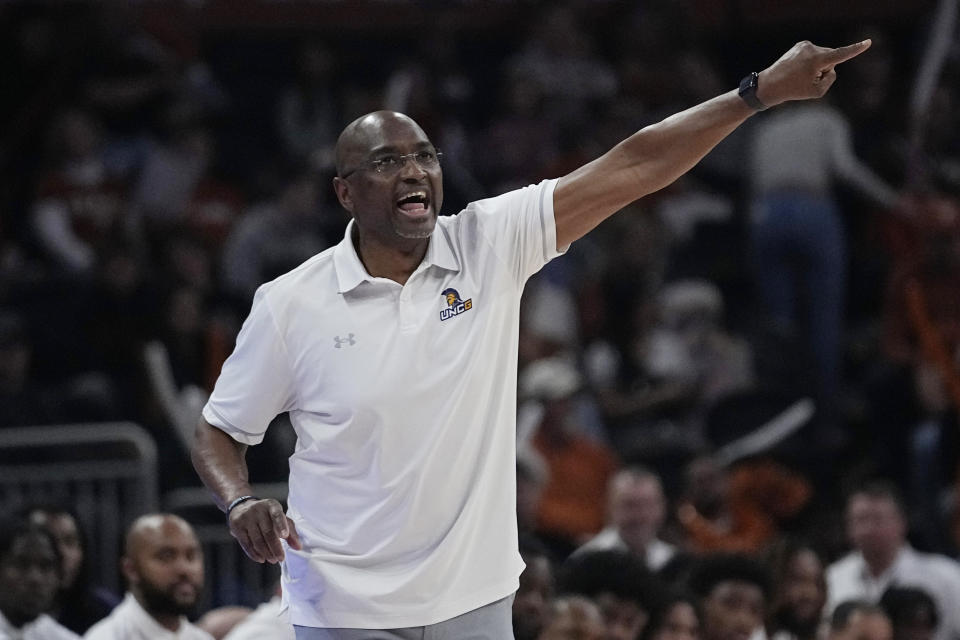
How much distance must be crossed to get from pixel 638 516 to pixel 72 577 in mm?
2974

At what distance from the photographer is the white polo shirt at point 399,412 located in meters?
4.39

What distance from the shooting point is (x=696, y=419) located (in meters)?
11.2

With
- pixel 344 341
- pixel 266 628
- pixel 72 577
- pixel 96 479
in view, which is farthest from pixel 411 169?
pixel 96 479

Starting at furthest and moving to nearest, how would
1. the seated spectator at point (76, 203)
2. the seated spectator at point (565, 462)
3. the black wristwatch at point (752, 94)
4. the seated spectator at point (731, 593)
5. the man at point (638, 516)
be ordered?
the seated spectator at point (76, 203), the seated spectator at point (565, 462), the man at point (638, 516), the seated spectator at point (731, 593), the black wristwatch at point (752, 94)

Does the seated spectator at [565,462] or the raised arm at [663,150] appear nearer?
the raised arm at [663,150]

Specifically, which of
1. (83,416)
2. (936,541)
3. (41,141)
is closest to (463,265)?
(83,416)

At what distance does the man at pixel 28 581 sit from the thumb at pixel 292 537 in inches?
117

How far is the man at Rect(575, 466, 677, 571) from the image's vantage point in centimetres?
914

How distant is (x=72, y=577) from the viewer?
773cm

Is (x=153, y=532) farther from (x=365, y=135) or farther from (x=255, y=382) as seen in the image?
(x=365, y=135)

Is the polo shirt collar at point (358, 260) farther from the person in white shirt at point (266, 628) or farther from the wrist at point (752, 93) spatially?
the person in white shirt at point (266, 628)

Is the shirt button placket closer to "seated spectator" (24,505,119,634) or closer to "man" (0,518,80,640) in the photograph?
"man" (0,518,80,640)

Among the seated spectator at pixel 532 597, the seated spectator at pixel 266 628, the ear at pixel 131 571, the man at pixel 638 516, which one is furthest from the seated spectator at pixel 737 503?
the ear at pixel 131 571

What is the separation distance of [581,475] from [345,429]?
241 inches
